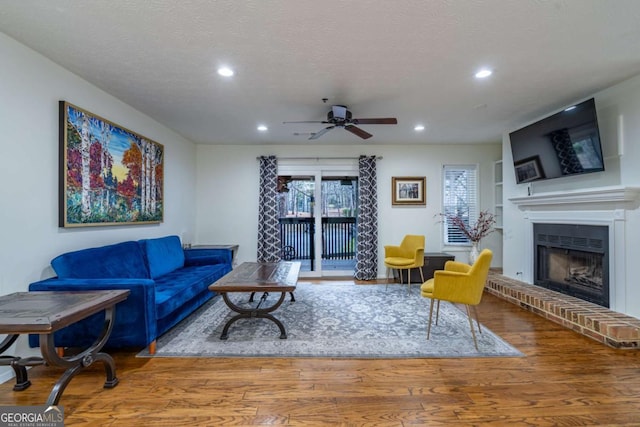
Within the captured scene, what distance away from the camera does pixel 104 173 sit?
10.3 ft

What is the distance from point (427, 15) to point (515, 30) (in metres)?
0.73

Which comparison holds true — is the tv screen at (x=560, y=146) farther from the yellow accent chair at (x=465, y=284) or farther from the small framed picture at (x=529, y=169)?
the yellow accent chair at (x=465, y=284)

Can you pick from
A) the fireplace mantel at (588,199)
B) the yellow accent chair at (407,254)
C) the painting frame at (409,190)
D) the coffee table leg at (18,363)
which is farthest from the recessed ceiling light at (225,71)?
the fireplace mantel at (588,199)

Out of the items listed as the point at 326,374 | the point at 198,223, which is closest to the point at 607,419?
the point at 326,374

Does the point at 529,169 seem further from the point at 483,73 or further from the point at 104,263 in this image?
the point at 104,263

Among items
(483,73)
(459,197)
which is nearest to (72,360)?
(483,73)

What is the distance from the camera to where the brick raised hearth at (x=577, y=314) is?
268cm

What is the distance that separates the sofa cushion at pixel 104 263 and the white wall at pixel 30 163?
0.17 m

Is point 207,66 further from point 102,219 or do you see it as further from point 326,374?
point 326,374

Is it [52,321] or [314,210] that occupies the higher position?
[314,210]

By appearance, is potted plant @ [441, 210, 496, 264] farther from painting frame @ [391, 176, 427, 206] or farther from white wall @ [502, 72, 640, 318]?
white wall @ [502, 72, 640, 318]

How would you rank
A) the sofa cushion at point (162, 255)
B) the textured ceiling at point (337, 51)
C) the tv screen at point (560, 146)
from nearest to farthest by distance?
1. the textured ceiling at point (337, 51)
2. the tv screen at point (560, 146)
3. the sofa cushion at point (162, 255)

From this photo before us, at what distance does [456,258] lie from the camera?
5.71m

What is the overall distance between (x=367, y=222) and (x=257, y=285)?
3.12 m
